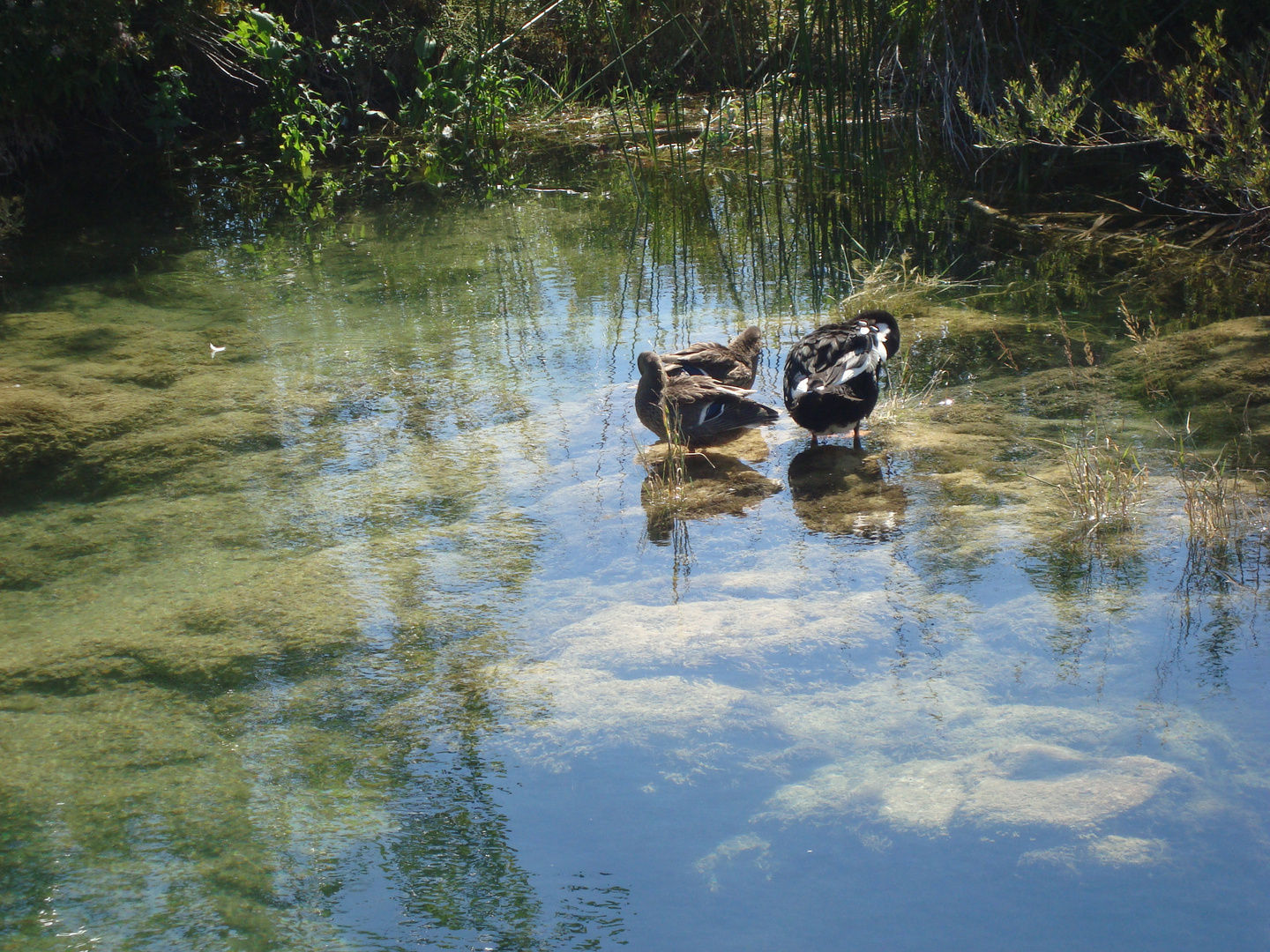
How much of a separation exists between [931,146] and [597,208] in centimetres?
369

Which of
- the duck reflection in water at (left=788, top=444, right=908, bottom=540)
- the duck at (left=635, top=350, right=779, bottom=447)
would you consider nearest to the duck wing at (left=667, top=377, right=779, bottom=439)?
the duck at (left=635, top=350, right=779, bottom=447)

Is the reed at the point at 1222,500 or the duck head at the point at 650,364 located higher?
the duck head at the point at 650,364

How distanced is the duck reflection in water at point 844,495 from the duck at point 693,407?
0.98 feet

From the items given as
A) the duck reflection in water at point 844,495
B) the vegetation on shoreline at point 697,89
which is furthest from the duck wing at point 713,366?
the vegetation on shoreline at point 697,89

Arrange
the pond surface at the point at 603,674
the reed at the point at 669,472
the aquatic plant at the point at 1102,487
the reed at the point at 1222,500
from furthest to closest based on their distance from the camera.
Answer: the reed at the point at 669,472 < the aquatic plant at the point at 1102,487 < the reed at the point at 1222,500 < the pond surface at the point at 603,674

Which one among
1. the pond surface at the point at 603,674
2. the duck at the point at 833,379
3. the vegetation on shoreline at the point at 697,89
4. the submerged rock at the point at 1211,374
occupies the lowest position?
the pond surface at the point at 603,674

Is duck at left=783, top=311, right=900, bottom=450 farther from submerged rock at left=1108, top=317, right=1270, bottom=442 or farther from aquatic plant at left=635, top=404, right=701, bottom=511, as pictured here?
submerged rock at left=1108, top=317, right=1270, bottom=442

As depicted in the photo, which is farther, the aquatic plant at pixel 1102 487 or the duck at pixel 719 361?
the duck at pixel 719 361

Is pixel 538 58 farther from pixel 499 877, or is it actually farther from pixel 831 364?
pixel 499 877

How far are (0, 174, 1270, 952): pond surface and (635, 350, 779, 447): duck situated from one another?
17 cm

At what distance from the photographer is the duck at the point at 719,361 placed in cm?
477

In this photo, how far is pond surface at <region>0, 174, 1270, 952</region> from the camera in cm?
211

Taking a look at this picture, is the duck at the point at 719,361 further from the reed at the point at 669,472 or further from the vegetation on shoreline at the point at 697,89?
the vegetation on shoreline at the point at 697,89

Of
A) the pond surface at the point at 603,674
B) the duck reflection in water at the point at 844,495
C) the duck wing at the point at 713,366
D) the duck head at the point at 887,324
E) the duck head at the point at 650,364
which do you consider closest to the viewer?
the pond surface at the point at 603,674
